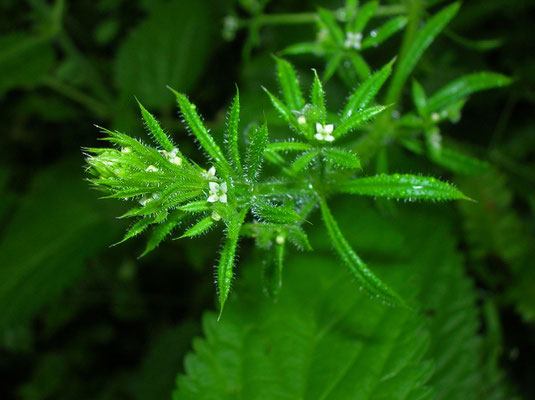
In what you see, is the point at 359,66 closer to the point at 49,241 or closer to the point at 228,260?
the point at 228,260

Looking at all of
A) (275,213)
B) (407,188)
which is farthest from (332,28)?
(275,213)

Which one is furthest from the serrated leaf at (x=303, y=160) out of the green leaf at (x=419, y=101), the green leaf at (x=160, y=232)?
the green leaf at (x=419, y=101)

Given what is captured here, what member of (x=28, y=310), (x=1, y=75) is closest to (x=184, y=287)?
(x=28, y=310)

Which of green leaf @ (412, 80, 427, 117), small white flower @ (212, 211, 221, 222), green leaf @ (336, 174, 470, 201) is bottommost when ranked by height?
small white flower @ (212, 211, 221, 222)

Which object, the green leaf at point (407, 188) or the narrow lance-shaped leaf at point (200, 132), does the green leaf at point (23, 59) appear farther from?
the green leaf at point (407, 188)

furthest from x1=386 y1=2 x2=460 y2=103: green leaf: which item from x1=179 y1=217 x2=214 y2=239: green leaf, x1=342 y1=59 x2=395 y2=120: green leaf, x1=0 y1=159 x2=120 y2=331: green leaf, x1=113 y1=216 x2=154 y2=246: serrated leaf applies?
x1=0 y1=159 x2=120 y2=331: green leaf

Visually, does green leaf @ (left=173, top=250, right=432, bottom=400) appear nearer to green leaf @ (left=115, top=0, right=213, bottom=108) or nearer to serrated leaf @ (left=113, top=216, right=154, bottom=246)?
serrated leaf @ (left=113, top=216, right=154, bottom=246)
